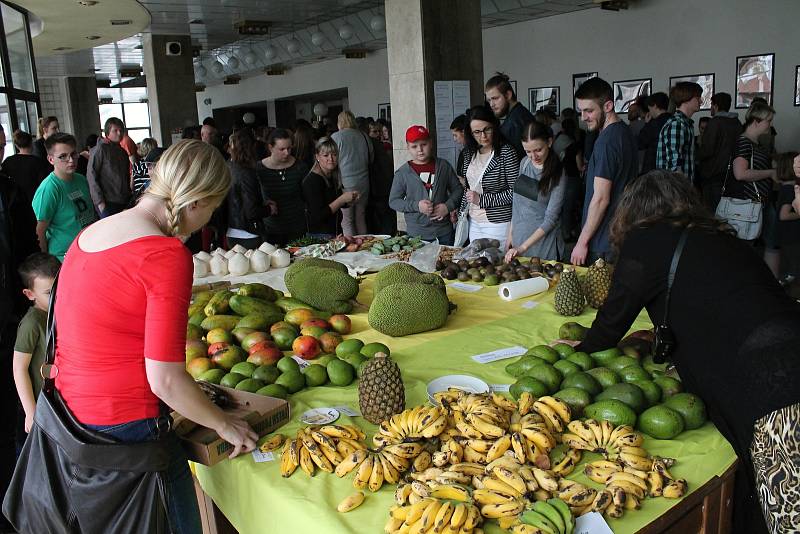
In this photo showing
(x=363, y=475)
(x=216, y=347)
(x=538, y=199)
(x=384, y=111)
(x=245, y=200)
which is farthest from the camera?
(x=384, y=111)

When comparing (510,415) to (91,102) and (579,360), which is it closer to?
(579,360)

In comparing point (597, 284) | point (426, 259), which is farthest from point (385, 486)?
point (426, 259)

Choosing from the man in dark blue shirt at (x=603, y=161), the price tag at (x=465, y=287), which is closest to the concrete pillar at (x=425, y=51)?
the man in dark blue shirt at (x=603, y=161)

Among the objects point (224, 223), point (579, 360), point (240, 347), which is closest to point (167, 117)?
point (224, 223)

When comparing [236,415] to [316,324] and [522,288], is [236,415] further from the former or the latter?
[522,288]

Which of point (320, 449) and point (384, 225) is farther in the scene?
point (384, 225)

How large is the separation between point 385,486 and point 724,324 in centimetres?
96

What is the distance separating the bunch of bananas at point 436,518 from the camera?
1213mm

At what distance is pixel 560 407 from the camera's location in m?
1.64

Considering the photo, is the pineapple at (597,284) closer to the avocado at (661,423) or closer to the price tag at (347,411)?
the avocado at (661,423)

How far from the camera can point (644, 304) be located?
6.23 ft

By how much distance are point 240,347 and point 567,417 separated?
1267 millimetres

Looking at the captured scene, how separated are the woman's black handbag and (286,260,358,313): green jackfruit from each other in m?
1.23

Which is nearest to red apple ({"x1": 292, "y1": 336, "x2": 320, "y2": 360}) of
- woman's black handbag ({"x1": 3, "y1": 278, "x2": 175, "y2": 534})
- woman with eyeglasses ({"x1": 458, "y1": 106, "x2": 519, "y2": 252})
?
woman's black handbag ({"x1": 3, "y1": 278, "x2": 175, "y2": 534})
